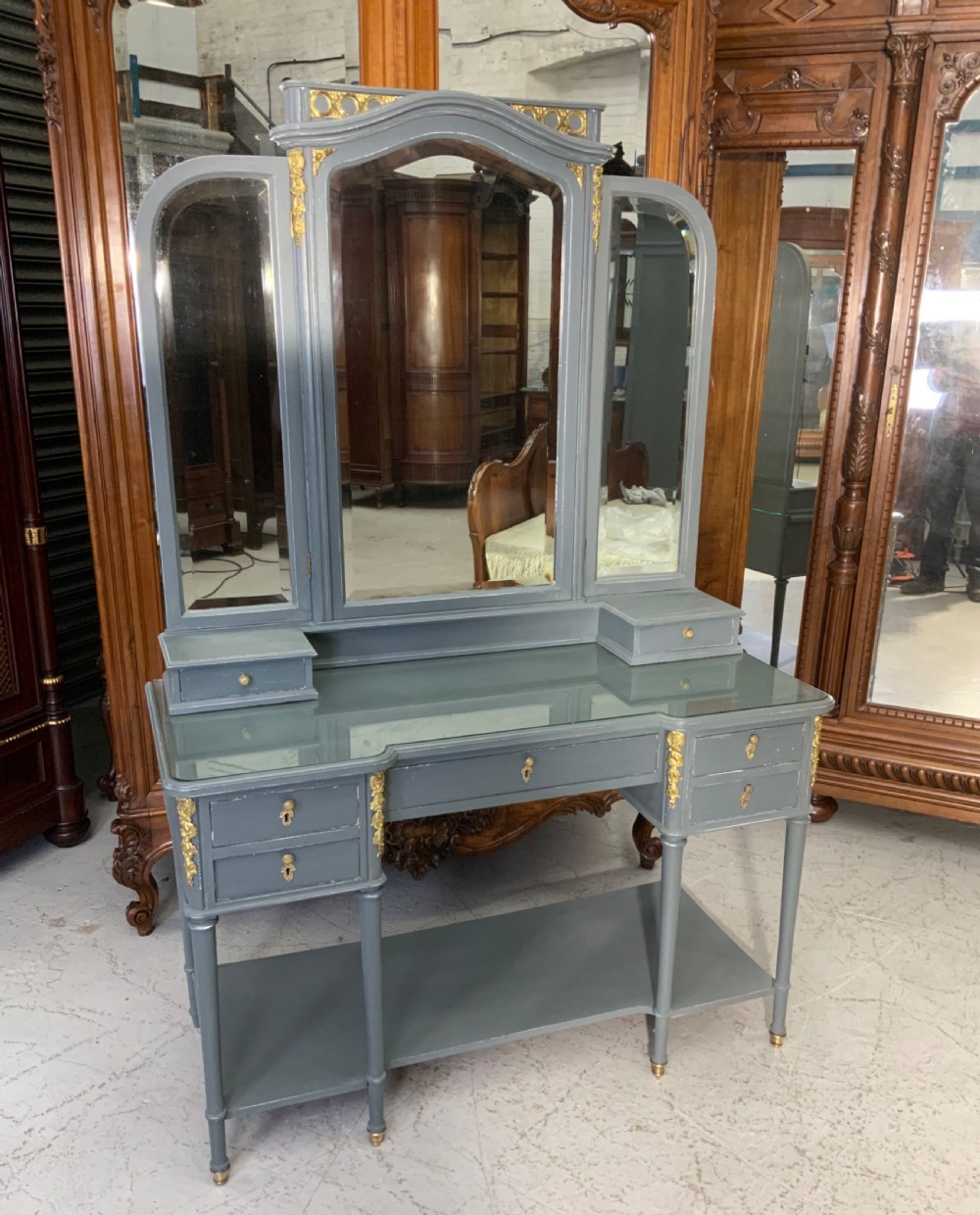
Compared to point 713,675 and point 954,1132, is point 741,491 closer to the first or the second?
point 713,675

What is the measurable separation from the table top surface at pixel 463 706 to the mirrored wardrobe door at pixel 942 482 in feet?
3.13

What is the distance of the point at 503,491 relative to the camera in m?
2.36

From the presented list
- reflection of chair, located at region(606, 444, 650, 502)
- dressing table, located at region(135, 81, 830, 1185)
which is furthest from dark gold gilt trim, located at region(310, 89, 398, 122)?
reflection of chair, located at region(606, 444, 650, 502)

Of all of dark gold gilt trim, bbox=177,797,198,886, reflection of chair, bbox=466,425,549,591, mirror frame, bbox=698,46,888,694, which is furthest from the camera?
mirror frame, bbox=698,46,888,694

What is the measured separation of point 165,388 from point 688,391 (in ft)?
4.01

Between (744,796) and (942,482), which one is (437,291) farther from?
(942,482)

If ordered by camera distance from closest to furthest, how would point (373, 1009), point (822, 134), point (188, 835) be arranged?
point (188, 835) → point (373, 1009) → point (822, 134)

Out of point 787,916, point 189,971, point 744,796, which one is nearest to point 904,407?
point 744,796

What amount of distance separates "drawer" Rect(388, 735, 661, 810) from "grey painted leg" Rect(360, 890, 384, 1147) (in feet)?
0.67

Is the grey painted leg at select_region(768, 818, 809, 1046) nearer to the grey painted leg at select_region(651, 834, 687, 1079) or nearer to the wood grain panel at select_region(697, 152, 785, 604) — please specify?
the grey painted leg at select_region(651, 834, 687, 1079)

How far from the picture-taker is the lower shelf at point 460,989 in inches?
81.5

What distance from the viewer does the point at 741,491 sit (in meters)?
3.17

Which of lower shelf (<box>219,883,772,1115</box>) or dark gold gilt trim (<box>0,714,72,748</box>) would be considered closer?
lower shelf (<box>219,883,772,1115</box>)

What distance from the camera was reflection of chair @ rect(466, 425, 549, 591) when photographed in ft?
7.70
